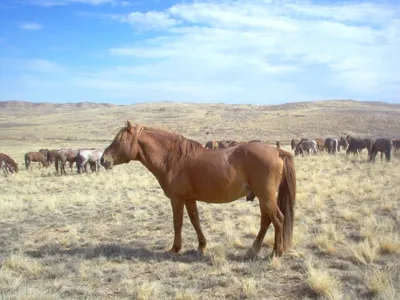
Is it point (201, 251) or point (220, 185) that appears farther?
point (201, 251)

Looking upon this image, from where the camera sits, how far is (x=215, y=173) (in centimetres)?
646

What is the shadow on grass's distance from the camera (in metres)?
6.72

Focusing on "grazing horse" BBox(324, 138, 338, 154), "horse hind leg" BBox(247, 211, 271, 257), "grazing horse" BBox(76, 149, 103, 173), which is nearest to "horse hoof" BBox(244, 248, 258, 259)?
"horse hind leg" BBox(247, 211, 271, 257)

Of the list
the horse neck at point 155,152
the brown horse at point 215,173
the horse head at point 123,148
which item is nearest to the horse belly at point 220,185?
the brown horse at point 215,173

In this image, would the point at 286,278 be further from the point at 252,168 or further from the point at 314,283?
the point at 252,168

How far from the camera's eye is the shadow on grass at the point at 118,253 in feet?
22.0

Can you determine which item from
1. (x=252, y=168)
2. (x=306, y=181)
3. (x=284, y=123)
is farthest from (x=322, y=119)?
(x=252, y=168)

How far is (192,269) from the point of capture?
607 cm

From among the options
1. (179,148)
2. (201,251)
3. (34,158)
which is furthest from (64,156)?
(201,251)

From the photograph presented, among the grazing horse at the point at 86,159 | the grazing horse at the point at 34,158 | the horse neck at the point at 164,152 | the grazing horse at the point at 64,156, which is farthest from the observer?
the grazing horse at the point at 34,158

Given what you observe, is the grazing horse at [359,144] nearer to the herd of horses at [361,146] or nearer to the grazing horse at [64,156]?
the herd of horses at [361,146]

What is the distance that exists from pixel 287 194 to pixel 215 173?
4.39 feet

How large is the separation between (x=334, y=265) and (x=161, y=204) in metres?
7.11

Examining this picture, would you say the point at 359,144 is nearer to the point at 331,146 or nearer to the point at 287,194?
the point at 331,146
